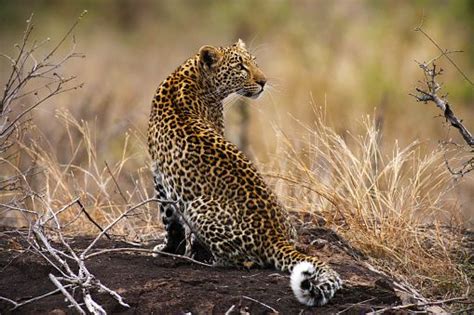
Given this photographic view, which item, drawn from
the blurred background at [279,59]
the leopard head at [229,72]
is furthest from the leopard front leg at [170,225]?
the blurred background at [279,59]

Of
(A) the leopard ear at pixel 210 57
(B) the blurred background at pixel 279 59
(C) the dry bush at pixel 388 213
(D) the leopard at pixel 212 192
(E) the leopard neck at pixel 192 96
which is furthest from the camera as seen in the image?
(B) the blurred background at pixel 279 59

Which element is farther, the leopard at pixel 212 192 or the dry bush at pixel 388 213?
the dry bush at pixel 388 213

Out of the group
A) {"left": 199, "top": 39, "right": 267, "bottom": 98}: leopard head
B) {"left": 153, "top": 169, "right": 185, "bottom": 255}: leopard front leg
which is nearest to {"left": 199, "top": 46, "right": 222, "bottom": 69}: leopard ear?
{"left": 199, "top": 39, "right": 267, "bottom": 98}: leopard head

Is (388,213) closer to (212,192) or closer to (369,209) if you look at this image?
(369,209)

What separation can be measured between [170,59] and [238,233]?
12.9 m

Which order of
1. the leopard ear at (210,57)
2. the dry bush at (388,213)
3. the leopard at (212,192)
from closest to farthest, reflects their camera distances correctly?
the leopard at (212,192)
the dry bush at (388,213)
the leopard ear at (210,57)

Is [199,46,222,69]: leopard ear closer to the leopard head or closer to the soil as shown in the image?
the leopard head

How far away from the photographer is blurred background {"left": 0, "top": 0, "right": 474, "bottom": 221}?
588 inches

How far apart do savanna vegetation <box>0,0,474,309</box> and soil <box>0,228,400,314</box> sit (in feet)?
1.28

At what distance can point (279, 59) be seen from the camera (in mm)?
18266

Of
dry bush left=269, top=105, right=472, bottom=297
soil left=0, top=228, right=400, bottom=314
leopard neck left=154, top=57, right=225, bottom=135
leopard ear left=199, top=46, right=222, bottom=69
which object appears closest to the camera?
soil left=0, top=228, right=400, bottom=314

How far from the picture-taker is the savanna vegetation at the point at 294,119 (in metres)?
8.81

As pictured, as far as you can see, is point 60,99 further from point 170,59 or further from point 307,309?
point 307,309

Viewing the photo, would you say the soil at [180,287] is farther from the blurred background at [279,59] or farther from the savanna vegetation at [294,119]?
the blurred background at [279,59]
